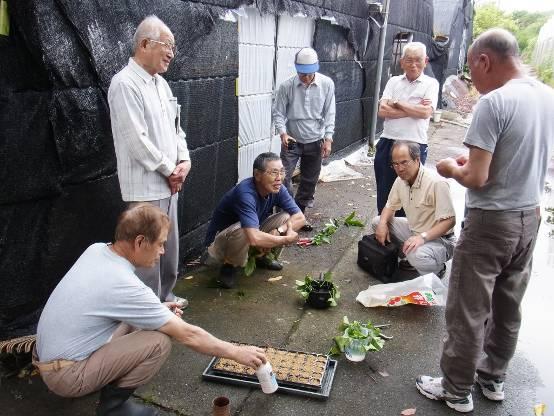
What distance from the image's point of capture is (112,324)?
237 centimetres

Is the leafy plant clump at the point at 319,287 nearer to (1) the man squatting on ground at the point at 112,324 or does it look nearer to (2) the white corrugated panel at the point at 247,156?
(1) the man squatting on ground at the point at 112,324

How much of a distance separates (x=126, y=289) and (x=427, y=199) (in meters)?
2.93

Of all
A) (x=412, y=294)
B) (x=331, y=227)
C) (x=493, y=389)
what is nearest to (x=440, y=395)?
(x=493, y=389)

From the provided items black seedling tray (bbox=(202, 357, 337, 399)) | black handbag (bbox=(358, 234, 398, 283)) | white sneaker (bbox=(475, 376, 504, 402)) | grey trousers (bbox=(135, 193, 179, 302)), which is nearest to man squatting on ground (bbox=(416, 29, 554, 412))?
white sneaker (bbox=(475, 376, 504, 402))

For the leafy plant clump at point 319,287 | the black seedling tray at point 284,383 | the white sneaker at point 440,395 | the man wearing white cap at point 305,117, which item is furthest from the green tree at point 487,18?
the black seedling tray at point 284,383

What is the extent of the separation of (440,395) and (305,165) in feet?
11.8

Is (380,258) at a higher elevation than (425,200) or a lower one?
lower

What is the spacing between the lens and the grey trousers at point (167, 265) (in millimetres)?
3447

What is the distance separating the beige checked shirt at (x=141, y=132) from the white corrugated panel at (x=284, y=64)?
3296mm

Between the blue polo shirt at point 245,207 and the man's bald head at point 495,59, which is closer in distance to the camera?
the man's bald head at point 495,59

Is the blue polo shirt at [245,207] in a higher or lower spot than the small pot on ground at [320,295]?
higher

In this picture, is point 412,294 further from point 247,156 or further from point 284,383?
point 247,156

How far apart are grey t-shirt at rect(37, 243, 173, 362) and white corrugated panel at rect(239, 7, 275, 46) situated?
3733 mm

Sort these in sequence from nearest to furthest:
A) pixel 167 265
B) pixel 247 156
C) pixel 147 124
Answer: pixel 147 124 < pixel 167 265 < pixel 247 156
